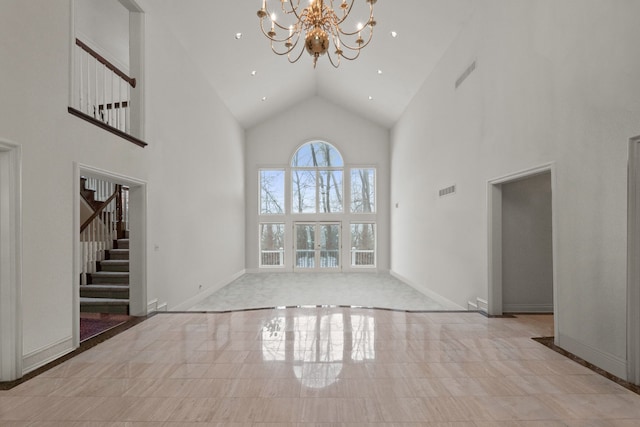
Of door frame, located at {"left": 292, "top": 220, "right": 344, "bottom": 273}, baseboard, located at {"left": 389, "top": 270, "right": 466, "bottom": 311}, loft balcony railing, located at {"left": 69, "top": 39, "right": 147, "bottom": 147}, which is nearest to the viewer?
loft balcony railing, located at {"left": 69, "top": 39, "right": 147, "bottom": 147}

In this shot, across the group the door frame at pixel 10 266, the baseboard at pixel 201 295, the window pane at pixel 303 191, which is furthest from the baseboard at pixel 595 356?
the window pane at pixel 303 191

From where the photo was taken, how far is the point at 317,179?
12.2m

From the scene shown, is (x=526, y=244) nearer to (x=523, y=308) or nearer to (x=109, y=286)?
(x=523, y=308)

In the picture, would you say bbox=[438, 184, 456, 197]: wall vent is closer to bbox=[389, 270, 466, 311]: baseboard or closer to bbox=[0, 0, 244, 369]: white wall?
bbox=[389, 270, 466, 311]: baseboard

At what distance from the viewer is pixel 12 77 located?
2.96m

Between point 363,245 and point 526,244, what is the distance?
23.6 feet

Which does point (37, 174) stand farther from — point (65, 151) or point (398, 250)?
point (398, 250)

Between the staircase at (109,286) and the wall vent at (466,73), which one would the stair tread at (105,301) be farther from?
the wall vent at (466,73)

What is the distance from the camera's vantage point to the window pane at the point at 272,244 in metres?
12.0

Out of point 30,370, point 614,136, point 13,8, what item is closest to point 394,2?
point 614,136

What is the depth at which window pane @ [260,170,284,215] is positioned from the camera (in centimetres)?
1216

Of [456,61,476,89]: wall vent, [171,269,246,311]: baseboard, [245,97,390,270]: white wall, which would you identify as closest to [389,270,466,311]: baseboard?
[245,97,390,270]: white wall

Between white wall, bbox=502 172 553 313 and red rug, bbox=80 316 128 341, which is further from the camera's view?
white wall, bbox=502 172 553 313

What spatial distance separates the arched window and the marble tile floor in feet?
26.1
